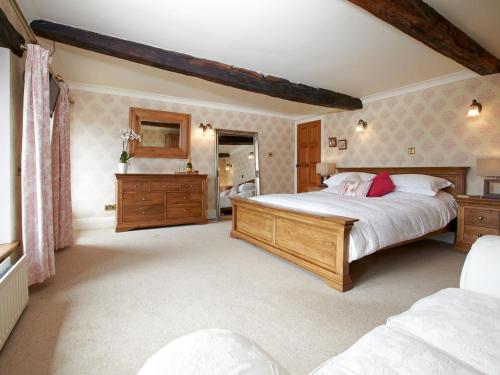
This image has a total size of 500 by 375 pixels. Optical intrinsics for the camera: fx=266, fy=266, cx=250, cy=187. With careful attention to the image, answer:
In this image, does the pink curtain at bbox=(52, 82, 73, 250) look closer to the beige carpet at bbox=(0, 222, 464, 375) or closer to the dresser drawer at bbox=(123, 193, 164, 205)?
the beige carpet at bbox=(0, 222, 464, 375)

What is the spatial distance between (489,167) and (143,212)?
15.9 feet

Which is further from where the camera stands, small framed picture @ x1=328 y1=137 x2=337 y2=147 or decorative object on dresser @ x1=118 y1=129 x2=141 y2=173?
small framed picture @ x1=328 y1=137 x2=337 y2=147

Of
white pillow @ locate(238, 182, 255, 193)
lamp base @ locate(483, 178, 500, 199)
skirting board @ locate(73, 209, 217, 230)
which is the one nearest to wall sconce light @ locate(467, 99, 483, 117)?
lamp base @ locate(483, 178, 500, 199)

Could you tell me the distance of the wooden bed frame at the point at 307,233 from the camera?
228 centimetres

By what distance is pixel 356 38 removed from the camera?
9.09 feet

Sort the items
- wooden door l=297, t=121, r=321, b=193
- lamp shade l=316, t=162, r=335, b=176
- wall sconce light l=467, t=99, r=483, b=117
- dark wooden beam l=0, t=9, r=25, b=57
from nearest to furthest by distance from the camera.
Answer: dark wooden beam l=0, t=9, r=25, b=57 < wall sconce light l=467, t=99, r=483, b=117 < lamp shade l=316, t=162, r=335, b=176 < wooden door l=297, t=121, r=321, b=193

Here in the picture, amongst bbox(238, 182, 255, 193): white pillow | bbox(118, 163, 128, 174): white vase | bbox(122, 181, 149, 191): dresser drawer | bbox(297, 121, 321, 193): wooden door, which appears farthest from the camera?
bbox(297, 121, 321, 193): wooden door

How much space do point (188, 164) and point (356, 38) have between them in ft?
11.4

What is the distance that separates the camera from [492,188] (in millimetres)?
3475

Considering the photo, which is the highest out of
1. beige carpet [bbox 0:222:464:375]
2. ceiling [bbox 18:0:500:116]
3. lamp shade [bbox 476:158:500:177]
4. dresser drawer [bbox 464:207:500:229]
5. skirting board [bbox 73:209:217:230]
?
ceiling [bbox 18:0:500:116]

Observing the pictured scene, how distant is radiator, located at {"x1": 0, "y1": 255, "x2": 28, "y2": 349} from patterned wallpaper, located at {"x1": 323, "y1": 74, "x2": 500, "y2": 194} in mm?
4970

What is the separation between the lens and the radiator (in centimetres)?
148

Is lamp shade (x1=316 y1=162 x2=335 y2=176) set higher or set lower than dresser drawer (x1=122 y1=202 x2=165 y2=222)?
higher

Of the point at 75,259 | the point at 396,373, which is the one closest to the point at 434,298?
the point at 396,373
